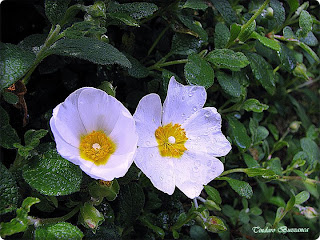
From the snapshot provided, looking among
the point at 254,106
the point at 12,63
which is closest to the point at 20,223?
the point at 12,63

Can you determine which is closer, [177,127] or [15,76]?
[15,76]

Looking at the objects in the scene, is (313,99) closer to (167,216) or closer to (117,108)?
(167,216)

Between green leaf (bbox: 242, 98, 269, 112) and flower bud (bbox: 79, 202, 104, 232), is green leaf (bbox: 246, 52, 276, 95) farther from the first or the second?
flower bud (bbox: 79, 202, 104, 232)

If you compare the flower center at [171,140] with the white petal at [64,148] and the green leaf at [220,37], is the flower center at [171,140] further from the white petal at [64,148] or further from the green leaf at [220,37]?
the green leaf at [220,37]

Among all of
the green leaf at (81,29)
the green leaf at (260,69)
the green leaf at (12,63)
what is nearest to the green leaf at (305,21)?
the green leaf at (260,69)

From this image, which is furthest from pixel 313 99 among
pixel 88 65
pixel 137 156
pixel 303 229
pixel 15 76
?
pixel 15 76

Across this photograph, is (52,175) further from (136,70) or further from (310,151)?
(310,151)
